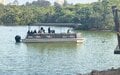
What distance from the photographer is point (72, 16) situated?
15012 centimetres

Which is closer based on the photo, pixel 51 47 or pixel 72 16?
pixel 51 47

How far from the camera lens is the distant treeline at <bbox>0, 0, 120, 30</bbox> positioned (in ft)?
423

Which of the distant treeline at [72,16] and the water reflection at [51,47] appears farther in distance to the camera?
the distant treeline at [72,16]

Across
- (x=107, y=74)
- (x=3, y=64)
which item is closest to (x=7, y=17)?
(x=3, y=64)

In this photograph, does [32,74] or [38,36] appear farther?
[38,36]

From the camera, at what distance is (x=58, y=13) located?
164 m

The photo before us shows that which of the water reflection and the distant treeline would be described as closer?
the water reflection

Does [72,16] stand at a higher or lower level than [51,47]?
higher

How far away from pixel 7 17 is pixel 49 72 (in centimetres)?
14478

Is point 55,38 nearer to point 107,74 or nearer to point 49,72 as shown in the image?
point 49,72

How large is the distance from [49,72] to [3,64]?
678cm

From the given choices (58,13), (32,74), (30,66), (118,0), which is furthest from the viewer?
(58,13)

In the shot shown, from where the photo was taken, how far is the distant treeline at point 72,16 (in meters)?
129

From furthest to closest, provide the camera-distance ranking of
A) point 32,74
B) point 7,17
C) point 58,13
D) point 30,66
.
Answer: point 7,17, point 58,13, point 30,66, point 32,74
